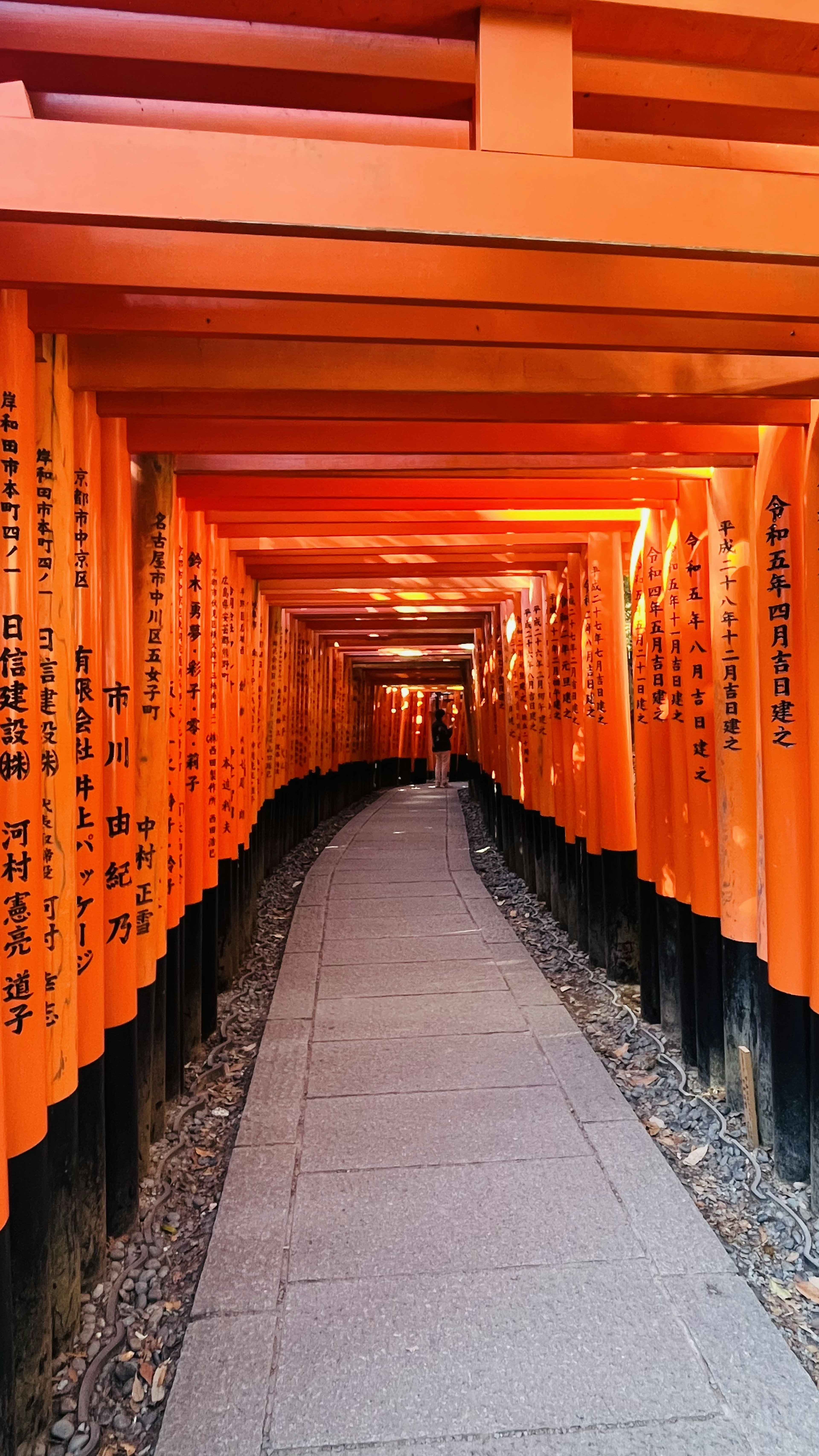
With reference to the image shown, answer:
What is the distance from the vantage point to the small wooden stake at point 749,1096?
11.0 feet

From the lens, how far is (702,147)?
211 centimetres

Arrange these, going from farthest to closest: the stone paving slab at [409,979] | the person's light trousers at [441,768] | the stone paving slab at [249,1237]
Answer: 1. the person's light trousers at [441,768]
2. the stone paving slab at [409,979]
3. the stone paving slab at [249,1237]

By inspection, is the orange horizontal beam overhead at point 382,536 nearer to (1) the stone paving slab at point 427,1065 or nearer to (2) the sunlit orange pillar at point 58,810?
(2) the sunlit orange pillar at point 58,810

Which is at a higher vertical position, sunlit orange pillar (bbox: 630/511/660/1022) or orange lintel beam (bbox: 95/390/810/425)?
orange lintel beam (bbox: 95/390/810/425)

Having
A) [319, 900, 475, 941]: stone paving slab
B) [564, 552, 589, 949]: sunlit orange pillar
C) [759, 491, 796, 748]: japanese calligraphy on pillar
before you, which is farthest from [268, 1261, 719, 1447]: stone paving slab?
[319, 900, 475, 941]: stone paving slab

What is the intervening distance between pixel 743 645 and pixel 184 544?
3.06 metres

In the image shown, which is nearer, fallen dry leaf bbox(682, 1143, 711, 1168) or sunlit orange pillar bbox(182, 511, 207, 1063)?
fallen dry leaf bbox(682, 1143, 711, 1168)

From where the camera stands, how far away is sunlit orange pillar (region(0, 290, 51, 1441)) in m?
2.07

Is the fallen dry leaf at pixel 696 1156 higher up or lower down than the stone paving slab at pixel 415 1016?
lower down

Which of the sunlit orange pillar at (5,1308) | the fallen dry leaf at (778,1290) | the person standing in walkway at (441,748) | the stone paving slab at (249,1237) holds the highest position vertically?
the person standing in walkway at (441,748)

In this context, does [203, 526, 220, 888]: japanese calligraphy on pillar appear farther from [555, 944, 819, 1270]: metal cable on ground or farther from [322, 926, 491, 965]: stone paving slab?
[555, 944, 819, 1270]: metal cable on ground

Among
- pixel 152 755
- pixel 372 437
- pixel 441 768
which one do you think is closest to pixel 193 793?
pixel 152 755

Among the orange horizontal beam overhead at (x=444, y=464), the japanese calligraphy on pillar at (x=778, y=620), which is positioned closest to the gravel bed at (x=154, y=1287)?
the japanese calligraphy on pillar at (x=778, y=620)

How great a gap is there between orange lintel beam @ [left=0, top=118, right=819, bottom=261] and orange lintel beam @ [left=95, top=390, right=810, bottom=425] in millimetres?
1062
